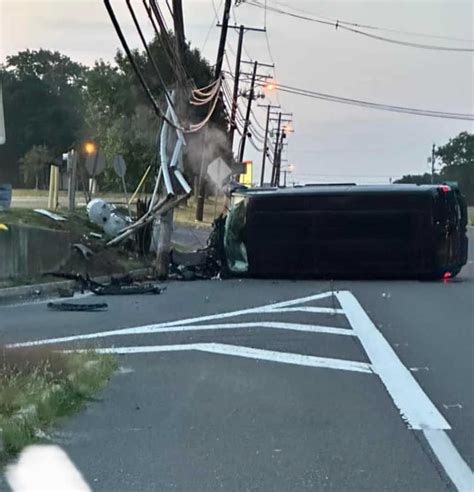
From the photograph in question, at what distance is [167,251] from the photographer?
2247 cm

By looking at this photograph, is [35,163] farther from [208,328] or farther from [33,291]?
[208,328]

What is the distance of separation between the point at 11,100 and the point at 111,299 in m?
69.1

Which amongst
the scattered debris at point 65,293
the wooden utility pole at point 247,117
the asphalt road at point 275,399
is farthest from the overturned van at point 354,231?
the wooden utility pole at point 247,117

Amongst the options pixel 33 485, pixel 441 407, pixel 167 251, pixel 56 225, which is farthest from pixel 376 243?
pixel 33 485

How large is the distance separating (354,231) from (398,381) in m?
12.3

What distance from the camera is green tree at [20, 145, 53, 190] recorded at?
76.7m

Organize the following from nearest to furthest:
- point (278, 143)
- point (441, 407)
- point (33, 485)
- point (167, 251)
A: 1. point (33, 485)
2. point (441, 407)
3. point (167, 251)
4. point (278, 143)

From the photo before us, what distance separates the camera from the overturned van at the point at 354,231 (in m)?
20.8

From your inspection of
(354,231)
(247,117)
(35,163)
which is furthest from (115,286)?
(35,163)

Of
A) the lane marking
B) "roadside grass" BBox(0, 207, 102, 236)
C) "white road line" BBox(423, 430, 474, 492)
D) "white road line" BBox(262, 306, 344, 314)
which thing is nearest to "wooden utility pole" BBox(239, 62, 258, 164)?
"roadside grass" BBox(0, 207, 102, 236)

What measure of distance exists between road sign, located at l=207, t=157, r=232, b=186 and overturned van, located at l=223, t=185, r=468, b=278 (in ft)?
28.5

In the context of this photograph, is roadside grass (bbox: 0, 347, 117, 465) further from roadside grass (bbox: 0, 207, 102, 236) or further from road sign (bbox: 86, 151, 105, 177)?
road sign (bbox: 86, 151, 105, 177)

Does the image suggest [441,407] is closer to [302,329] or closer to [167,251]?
[302,329]

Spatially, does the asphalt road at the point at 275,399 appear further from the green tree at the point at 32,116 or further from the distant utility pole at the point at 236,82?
the green tree at the point at 32,116
